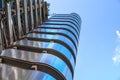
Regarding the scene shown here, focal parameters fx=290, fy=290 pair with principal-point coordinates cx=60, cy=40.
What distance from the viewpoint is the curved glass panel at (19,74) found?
700 cm

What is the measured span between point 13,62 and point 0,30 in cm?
315

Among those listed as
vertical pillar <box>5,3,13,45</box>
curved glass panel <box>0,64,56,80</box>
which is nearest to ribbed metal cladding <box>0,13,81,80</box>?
curved glass panel <box>0,64,56,80</box>

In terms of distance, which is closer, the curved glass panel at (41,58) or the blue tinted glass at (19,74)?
the blue tinted glass at (19,74)

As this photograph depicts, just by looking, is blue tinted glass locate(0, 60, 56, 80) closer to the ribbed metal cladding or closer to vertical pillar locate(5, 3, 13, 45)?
the ribbed metal cladding

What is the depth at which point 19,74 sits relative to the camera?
7.20 metres

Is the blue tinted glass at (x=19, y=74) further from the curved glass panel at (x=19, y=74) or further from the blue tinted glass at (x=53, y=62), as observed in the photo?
the blue tinted glass at (x=53, y=62)

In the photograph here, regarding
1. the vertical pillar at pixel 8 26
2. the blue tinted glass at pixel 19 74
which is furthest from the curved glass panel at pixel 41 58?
the vertical pillar at pixel 8 26

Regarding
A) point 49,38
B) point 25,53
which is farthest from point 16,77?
point 49,38

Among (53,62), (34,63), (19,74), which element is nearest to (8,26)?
(53,62)

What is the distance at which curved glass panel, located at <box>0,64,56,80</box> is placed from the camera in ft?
23.0

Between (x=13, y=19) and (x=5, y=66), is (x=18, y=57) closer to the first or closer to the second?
(x=5, y=66)

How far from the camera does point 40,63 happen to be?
8.23m

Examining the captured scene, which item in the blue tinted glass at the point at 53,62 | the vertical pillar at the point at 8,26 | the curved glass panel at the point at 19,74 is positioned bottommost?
the curved glass panel at the point at 19,74

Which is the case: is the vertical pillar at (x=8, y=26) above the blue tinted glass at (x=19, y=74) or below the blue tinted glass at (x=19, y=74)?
above
